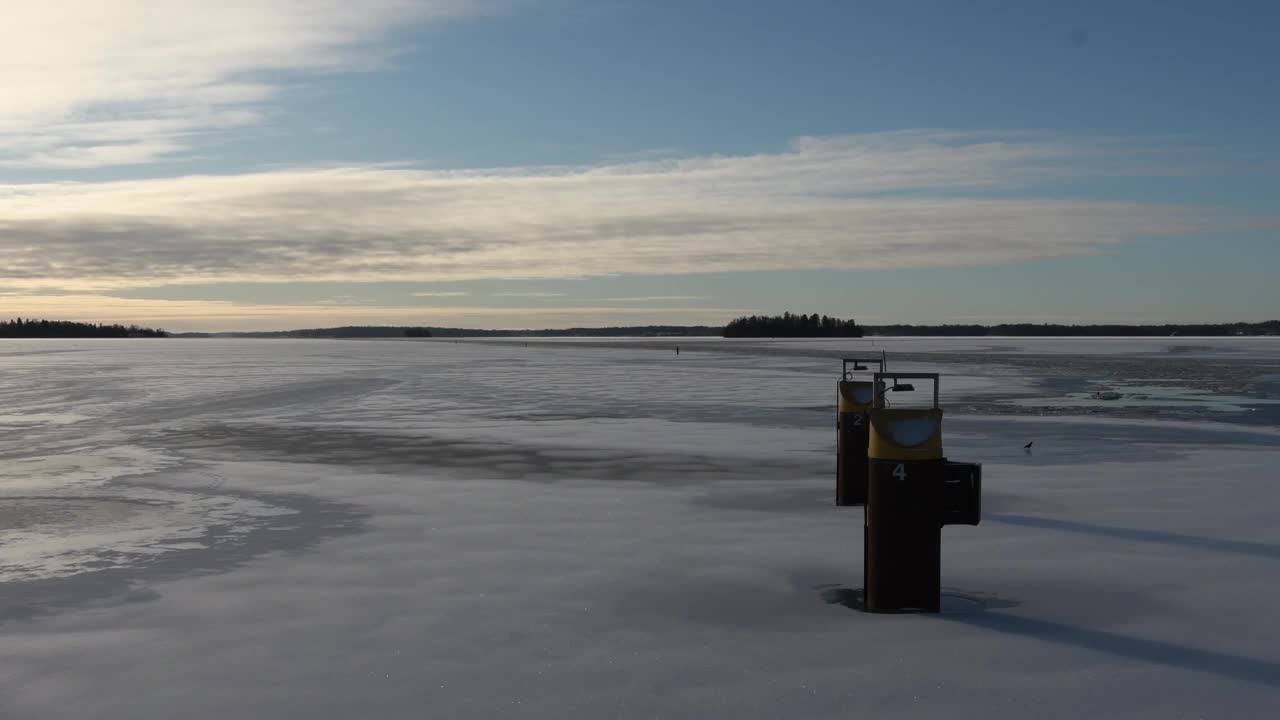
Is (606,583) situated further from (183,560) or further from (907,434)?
(183,560)

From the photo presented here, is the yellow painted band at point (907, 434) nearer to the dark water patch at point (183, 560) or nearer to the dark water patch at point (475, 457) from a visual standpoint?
the dark water patch at point (183, 560)

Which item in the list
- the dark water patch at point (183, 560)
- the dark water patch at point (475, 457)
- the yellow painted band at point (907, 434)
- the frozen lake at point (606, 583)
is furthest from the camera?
A: the dark water patch at point (475, 457)

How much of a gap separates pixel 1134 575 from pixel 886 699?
3.12 metres

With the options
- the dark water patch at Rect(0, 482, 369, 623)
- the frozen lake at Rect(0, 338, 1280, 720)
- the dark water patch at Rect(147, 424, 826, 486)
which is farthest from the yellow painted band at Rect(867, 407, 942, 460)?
the dark water patch at Rect(147, 424, 826, 486)

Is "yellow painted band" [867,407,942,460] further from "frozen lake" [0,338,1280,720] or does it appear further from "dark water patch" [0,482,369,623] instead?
"dark water patch" [0,482,369,623]

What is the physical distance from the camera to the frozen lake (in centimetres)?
461

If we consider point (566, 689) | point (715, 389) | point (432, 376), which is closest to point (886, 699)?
point (566, 689)

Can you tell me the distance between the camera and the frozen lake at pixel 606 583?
4.61 meters

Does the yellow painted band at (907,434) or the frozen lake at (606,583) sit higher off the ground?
the yellow painted band at (907,434)

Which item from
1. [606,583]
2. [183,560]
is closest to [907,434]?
[606,583]

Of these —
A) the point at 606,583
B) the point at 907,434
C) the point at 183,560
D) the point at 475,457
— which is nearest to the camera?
the point at 907,434

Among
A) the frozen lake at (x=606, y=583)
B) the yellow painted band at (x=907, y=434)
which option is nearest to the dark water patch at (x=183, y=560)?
the frozen lake at (x=606, y=583)

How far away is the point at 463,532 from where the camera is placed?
8266mm

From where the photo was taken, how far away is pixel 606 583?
6.57 meters
